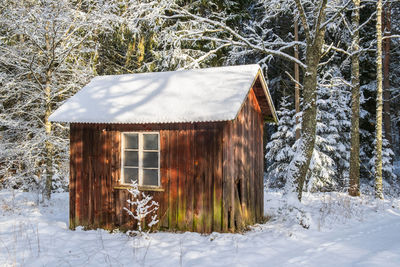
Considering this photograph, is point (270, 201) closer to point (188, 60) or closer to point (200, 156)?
point (200, 156)

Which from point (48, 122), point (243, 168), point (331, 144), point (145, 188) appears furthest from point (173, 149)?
point (331, 144)

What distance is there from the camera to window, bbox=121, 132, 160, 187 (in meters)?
7.98

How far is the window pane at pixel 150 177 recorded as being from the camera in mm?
7984

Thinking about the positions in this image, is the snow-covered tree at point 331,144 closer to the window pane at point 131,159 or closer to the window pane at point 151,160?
the window pane at point 151,160

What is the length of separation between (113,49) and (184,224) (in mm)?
13384

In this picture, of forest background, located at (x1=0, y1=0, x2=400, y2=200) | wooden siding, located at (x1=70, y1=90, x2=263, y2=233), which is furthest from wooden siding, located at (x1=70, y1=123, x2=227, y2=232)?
forest background, located at (x1=0, y1=0, x2=400, y2=200)

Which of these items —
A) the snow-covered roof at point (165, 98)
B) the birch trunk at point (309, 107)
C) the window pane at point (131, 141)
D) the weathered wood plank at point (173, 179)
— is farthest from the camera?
the birch trunk at point (309, 107)

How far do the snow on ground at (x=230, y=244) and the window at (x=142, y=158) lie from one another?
1.38m

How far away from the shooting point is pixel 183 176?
766 centimetres

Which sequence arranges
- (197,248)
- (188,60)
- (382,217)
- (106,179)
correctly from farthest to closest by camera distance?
1. (188,60)
2. (382,217)
3. (106,179)
4. (197,248)

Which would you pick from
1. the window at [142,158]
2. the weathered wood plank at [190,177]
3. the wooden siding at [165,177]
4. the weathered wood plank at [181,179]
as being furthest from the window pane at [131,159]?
the weathered wood plank at [190,177]

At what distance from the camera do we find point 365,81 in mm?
18062

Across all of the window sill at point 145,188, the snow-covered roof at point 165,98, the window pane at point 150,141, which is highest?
the snow-covered roof at point 165,98

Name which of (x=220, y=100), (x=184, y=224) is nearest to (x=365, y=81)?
(x=220, y=100)
